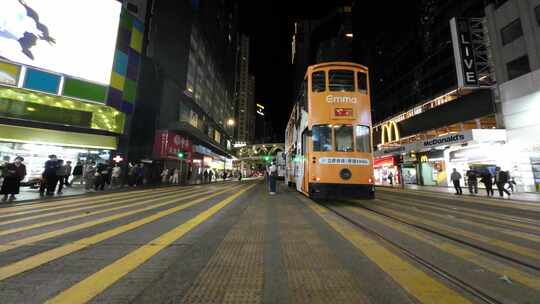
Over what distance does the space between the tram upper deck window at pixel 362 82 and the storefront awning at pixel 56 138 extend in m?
20.4

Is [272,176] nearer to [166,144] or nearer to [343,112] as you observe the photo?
[343,112]

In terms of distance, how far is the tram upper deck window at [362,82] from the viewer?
8547 mm

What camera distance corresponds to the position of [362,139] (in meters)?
8.13

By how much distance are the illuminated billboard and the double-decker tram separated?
730 inches

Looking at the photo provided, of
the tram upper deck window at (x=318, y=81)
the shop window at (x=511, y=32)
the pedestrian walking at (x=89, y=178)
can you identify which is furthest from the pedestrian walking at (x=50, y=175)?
the shop window at (x=511, y=32)

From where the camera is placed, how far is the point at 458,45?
1775cm

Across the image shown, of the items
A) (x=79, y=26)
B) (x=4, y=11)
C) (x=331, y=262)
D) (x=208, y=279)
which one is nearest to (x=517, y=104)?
(x=331, y=262)

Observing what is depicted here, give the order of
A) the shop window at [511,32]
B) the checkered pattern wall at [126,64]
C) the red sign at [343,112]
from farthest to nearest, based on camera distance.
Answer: the checkered pattern wall at [126,64], the shop window at [511,32], the red sign at [343,112]

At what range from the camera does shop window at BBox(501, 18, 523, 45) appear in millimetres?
16812

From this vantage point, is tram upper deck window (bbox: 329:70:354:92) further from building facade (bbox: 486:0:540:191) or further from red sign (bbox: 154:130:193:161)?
red sign (bbox: 154:130:193:161)

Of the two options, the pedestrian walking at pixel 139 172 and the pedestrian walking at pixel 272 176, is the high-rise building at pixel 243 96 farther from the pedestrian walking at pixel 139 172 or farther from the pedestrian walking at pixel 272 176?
the pedestrian walking at pixel 272 176

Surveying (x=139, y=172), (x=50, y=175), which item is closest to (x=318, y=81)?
(x=50, y=175)

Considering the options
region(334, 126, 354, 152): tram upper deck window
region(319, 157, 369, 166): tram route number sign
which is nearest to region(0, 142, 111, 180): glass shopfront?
region(319, 157, 369, 166): tram route number sign

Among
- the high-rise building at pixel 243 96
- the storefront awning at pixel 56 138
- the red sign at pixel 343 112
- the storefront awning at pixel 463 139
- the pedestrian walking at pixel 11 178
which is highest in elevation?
the high-rise building at pixel 243 96
